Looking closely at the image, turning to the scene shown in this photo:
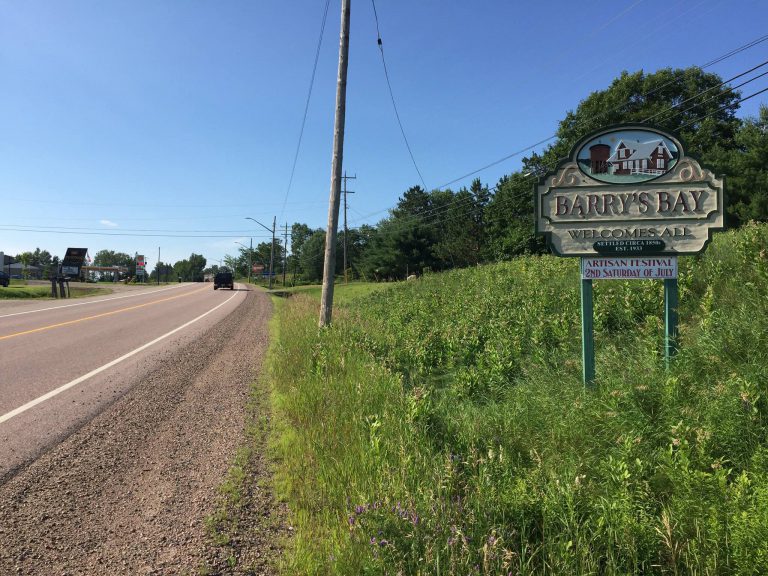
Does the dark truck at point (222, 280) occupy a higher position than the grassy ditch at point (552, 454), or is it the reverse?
the dark truck at point (222, 280)

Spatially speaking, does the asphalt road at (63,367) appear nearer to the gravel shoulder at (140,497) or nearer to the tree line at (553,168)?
the gravel shoulder at (140,497)

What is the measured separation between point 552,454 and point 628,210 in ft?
9.61

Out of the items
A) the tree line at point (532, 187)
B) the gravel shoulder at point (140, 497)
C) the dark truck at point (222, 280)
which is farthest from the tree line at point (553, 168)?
the dark truck at point (222, 280)

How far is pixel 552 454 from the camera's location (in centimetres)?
352

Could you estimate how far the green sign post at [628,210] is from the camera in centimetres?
498

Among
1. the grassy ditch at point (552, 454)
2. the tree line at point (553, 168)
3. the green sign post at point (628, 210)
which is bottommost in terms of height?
the grassy ditch at point (552, 454)

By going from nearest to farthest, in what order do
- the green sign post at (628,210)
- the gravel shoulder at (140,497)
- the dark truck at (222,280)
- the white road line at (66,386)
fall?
the gravel shoulder at (140,497), the green sign post at (628,210), the white road line at (66,386), the dark truck at (222,280)

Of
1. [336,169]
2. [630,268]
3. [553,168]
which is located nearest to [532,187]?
[553,168]

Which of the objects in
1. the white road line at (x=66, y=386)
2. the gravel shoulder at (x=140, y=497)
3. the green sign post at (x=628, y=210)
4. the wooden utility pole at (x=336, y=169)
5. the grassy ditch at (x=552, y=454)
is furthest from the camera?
the wooden utility pole at (x=336, y=169)

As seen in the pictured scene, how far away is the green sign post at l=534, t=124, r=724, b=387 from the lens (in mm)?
4984

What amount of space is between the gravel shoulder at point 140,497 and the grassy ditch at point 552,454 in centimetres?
38

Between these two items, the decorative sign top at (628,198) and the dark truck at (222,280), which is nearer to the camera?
the decorative sign top at (628,198)

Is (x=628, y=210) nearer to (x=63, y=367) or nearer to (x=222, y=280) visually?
(x=63, y=367)

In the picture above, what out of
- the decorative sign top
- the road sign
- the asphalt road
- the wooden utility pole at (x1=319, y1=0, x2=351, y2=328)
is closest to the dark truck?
the asphalt road
